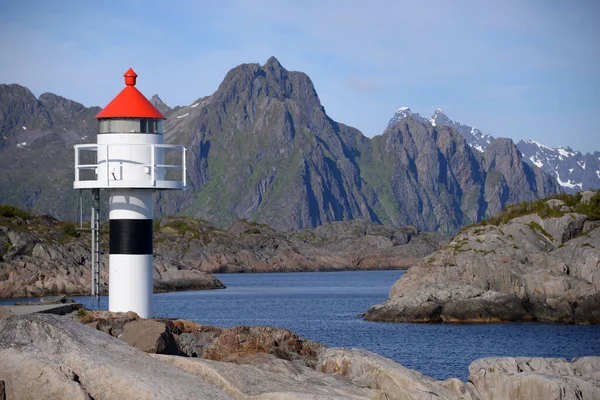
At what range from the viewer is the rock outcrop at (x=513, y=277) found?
1916 inches

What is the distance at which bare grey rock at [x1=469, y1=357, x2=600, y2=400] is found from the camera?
15359 mm

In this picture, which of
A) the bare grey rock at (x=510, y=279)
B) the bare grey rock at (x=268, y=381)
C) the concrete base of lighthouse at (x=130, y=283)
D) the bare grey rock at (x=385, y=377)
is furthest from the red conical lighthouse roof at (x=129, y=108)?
the bare grey rock at (x=510, y=279)

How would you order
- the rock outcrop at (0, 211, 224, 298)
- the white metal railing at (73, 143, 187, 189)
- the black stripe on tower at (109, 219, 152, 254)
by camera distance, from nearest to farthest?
the white metal railing at (73, 143, 187, 189) < the black stripe on tower at (109, 219, 152, 254) < the rock outcrop at (0, 211, 224, 298)

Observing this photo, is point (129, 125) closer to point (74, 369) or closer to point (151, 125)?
point (151, 125)

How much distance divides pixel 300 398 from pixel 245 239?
165 meters

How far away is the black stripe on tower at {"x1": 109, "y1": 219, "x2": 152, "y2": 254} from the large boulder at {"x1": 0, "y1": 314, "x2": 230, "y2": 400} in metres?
6.62

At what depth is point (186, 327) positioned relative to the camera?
2130 centimetres

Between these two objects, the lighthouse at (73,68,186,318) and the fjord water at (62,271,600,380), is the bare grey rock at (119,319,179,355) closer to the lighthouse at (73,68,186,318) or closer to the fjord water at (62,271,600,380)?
the lighthouse at (73,68,186,318)

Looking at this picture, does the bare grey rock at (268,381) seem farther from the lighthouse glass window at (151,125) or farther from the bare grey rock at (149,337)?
the lighthouse glass window at (151,125)

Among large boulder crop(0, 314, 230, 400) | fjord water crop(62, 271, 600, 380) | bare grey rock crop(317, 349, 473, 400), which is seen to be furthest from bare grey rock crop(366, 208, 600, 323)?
large boulder crop(0, 314, 230, 400)

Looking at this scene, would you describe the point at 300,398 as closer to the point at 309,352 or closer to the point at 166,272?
the point at 309,352

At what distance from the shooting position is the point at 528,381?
51.0 feet

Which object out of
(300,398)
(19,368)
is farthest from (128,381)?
(300,398)

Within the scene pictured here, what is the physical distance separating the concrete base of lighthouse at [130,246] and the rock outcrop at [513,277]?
3229 centimetres
